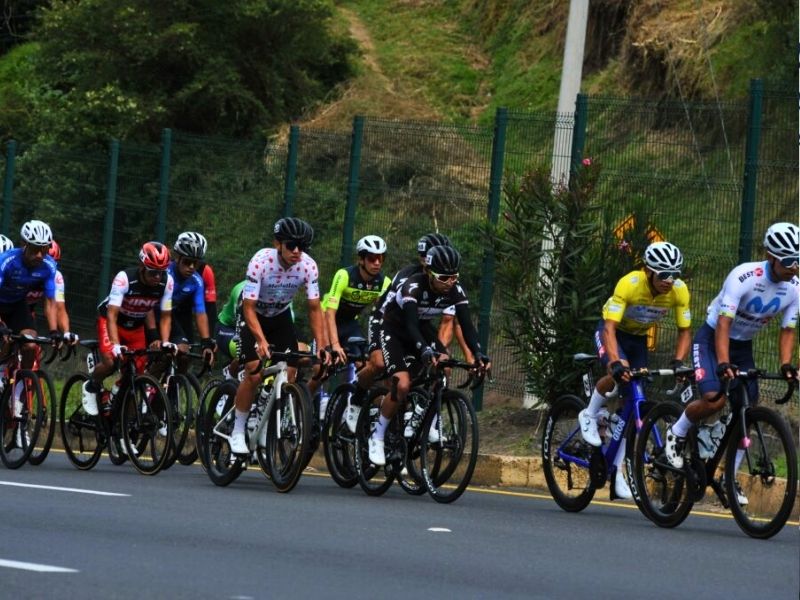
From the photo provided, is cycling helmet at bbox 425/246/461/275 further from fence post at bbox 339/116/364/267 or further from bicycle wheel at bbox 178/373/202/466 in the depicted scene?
fence post at bbox 339/116/364/267

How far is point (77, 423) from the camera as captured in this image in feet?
53.6

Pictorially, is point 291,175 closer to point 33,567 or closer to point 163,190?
point 163,190

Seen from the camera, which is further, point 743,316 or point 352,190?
point 352,190

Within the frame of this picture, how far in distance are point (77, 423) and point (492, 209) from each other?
182 inches

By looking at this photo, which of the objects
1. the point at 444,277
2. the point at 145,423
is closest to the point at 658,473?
the point at 444,277

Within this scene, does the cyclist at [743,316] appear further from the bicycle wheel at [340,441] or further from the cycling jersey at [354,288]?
the cycling jersey at [354,288]

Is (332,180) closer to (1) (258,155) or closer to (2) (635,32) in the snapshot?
(1) (258,155)

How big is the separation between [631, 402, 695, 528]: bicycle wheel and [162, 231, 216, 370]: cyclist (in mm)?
4997

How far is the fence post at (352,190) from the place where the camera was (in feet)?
63.5

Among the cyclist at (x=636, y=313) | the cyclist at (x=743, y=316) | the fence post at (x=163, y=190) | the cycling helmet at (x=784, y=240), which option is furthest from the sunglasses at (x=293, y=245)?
the fence post at (x=163, y=190)

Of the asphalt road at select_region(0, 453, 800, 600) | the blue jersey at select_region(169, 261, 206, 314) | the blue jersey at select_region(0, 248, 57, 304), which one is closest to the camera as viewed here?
the asphalt road at select_region(0, 453, 800, 600)

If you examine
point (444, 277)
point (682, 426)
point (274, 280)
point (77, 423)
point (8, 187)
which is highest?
point (8, 187)

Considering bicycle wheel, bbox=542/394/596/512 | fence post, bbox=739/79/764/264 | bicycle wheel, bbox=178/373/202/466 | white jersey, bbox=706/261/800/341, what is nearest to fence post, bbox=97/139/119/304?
bicycle wheel, bbox=178/373/202/466

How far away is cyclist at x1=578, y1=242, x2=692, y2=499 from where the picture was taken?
1283 cm
